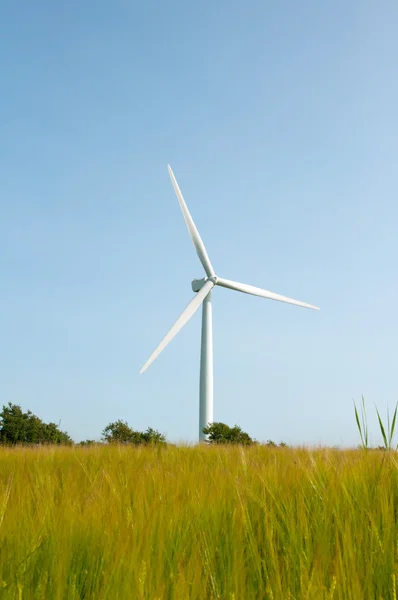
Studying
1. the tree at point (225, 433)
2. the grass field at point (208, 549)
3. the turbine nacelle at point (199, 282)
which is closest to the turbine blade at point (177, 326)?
the turbine nacelle at point (199, 282)

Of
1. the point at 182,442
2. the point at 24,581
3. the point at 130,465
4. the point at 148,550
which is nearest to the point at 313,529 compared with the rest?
the point at 148,550

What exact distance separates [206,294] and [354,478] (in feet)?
76.5

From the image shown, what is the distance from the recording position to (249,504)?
3008mm

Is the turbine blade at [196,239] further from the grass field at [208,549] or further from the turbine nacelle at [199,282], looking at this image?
the grass field at [208,549]

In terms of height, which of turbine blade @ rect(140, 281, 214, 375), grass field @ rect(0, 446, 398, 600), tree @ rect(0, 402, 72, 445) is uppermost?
turbine blade @ rect(140, 281, 214, 375)

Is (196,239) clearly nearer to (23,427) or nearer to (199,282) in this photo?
(199,282)

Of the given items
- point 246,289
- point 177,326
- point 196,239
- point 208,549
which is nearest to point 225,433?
point 177,326

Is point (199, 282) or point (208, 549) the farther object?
point (199, 282)

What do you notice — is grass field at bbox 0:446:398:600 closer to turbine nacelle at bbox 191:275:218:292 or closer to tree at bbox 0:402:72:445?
tree at bbox 0:402:72:445

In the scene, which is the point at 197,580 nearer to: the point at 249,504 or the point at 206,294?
the point at 249,504

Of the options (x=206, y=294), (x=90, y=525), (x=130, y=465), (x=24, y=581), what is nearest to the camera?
(x=24, y=581)

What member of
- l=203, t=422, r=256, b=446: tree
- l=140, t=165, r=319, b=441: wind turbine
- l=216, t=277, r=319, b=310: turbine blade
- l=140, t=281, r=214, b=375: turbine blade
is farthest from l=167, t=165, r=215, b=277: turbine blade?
l=203, t=422, r=256, b=446: tree

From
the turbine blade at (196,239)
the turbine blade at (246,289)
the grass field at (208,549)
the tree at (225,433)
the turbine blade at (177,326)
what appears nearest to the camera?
the grass field at (208,549)

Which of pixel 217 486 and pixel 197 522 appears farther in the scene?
pixel 217 486
